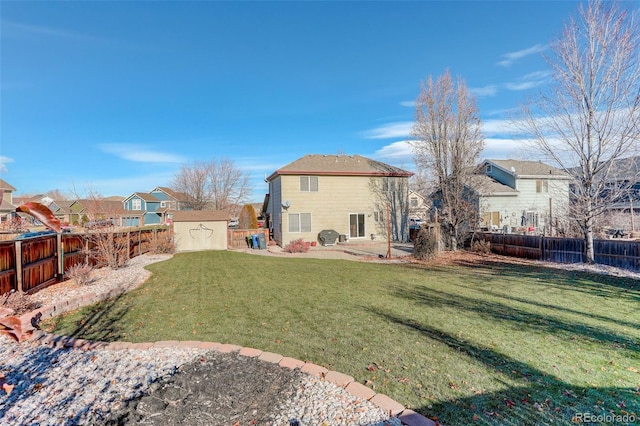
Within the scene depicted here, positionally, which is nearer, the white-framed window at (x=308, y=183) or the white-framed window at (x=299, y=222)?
the white-framed window at (x=299, y=222)

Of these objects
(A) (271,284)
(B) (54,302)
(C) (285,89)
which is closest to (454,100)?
(C) (285,89)

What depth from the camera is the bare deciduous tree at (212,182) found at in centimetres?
3912

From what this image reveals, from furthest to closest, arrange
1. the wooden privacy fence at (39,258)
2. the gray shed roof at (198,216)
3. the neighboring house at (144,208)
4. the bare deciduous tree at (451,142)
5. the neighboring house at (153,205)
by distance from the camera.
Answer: the neighboring house at (144,208) < the neighboring house at (153,205) < the gray shed roof at (198,216) < the bare deciduous tree at (451,142) < the wooden privacy fence at (39,258)

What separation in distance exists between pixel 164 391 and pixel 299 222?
16.6 m

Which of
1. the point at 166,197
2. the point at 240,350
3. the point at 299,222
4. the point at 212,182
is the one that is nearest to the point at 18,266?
the point at 240,350

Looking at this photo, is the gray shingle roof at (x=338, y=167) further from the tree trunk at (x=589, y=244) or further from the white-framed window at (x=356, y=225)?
the tree trunk at (x=589, y=244)

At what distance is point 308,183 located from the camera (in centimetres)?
1966

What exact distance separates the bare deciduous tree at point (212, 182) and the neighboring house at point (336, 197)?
19709 mm

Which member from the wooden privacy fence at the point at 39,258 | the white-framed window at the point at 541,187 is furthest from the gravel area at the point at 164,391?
the white-framed window at the point at 541,187

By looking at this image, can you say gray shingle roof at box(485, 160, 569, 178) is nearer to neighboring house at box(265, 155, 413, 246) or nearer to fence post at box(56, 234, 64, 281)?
neighboring house at box(265, 155, 413, 246)

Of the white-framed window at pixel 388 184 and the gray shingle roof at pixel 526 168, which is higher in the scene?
the gray shingle roof at pixel 526 168

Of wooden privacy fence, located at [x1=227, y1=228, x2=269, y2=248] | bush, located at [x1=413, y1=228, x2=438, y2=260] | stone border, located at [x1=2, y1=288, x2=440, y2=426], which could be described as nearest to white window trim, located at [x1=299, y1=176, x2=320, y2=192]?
wooden privacy fence, located at [x1=227, y1=228, x2=269, y2=248]

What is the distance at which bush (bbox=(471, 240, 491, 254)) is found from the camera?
577 inches

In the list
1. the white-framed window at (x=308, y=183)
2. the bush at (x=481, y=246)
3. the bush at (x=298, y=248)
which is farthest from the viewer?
the white-framed window at (x=308, y=183)
